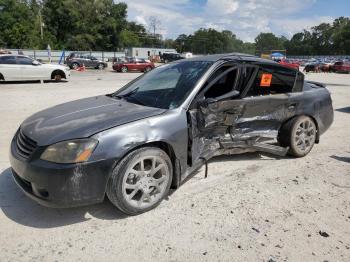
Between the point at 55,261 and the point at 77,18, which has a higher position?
the point at 77,18

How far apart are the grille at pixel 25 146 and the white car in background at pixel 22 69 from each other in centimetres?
1399

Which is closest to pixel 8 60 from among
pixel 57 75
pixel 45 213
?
pixel 57 75

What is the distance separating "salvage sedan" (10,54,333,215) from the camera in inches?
115

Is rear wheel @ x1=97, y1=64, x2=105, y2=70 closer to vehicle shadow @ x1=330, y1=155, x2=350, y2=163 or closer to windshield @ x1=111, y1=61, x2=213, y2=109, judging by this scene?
windshield @ x1=111, y1=61, x2=213, y2=109

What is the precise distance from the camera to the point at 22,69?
15.8 metres

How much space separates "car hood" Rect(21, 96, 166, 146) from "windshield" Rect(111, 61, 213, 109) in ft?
0.70

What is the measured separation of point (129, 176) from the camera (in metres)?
3.18

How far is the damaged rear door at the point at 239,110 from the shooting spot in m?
3.84

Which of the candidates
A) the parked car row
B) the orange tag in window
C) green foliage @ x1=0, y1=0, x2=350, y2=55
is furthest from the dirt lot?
green foliage @ x1=0, y1=0, x2=350, y2=55

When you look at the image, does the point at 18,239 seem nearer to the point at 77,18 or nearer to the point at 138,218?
the point at 138,218

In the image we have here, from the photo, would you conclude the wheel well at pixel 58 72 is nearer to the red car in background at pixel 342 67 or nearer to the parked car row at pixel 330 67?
the parked car row at pixel 330 67

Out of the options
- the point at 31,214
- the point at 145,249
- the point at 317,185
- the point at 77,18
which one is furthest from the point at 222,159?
the point at 77,18

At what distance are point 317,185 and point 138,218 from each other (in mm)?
→ 2345

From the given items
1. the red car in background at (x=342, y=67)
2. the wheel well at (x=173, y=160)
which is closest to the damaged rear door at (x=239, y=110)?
the wheel well at (x=173, y=160)
